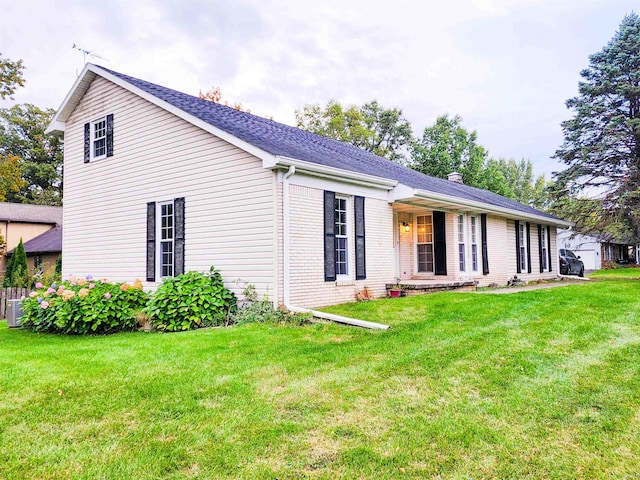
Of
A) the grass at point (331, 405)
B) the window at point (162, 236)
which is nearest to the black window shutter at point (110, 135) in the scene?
the window at point (162, 236)

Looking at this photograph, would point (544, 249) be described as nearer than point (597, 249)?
Yes

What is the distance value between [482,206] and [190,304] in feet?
27.8

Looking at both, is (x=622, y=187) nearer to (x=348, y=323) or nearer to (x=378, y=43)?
(x=378, y=43)

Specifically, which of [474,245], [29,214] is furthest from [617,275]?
[29,214]

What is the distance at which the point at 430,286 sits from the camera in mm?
10609

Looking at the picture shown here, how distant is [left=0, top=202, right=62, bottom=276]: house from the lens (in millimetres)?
20656

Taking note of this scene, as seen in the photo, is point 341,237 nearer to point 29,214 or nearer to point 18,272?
point 18,272

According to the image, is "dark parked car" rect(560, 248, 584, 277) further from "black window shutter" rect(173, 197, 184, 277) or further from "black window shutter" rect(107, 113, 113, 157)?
"black window shutter" rect(107, 113, 113, 157)

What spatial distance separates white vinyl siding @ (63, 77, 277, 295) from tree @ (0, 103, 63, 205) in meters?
25.8

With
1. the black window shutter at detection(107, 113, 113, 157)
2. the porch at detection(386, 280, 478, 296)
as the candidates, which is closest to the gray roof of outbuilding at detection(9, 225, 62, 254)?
the black window shutter at detection(107, 113, 113, 157)

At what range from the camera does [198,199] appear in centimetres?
914

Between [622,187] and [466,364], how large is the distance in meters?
15.3

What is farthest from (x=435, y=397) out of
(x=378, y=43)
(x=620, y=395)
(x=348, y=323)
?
(x=378, y=43)

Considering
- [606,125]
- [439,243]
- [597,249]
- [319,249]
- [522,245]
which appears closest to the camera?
[319,249]
